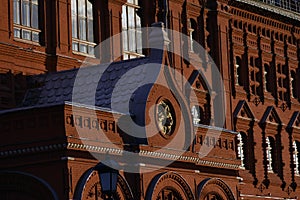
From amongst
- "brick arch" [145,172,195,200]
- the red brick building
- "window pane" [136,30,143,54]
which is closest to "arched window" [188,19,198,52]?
the red brick building

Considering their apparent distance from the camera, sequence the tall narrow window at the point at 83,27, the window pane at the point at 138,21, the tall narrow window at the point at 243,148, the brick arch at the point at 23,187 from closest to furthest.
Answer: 1. the brick arch at the point at 23,187
2. the tall narrow window at the point at 83,27
3. the window pane at the point at 138,21
4. the tall narrow window at the point at 243,148

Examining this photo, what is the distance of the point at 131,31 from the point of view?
40062 mm

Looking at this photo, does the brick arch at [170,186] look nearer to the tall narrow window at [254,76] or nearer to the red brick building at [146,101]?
the red brick building at [146,101]

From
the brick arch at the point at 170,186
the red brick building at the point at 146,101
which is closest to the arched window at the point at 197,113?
the red brick building at the point at 146,101

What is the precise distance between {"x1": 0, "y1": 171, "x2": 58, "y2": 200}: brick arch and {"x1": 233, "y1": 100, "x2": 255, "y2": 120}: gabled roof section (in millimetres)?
18258

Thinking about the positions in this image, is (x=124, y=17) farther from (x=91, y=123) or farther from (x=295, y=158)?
(x=295, y=158)

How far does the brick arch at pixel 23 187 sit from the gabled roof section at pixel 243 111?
18258 mm

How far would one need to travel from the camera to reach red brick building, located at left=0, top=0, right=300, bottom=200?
29188 millimetres

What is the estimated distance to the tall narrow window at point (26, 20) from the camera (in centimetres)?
3441

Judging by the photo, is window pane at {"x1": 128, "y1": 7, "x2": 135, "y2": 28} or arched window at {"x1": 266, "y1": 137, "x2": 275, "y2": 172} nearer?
window pane at {"x1": 128, "y1": 7, "x2": 135, "y2": 28}

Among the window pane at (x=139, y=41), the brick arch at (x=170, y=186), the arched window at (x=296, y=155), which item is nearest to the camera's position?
the brick arch at (x=170, y=186)

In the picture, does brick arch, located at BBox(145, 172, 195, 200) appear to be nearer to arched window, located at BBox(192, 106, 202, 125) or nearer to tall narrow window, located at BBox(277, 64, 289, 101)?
arched window, located at BBox(192, 106, 202, 125)

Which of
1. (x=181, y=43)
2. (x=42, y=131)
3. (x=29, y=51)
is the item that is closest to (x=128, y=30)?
(x=181, y=43)

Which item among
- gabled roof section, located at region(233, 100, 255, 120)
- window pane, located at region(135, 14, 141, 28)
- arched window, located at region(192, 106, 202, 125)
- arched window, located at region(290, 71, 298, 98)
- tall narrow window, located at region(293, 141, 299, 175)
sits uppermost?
window pane, located at region(135, 14, 141, 28)
